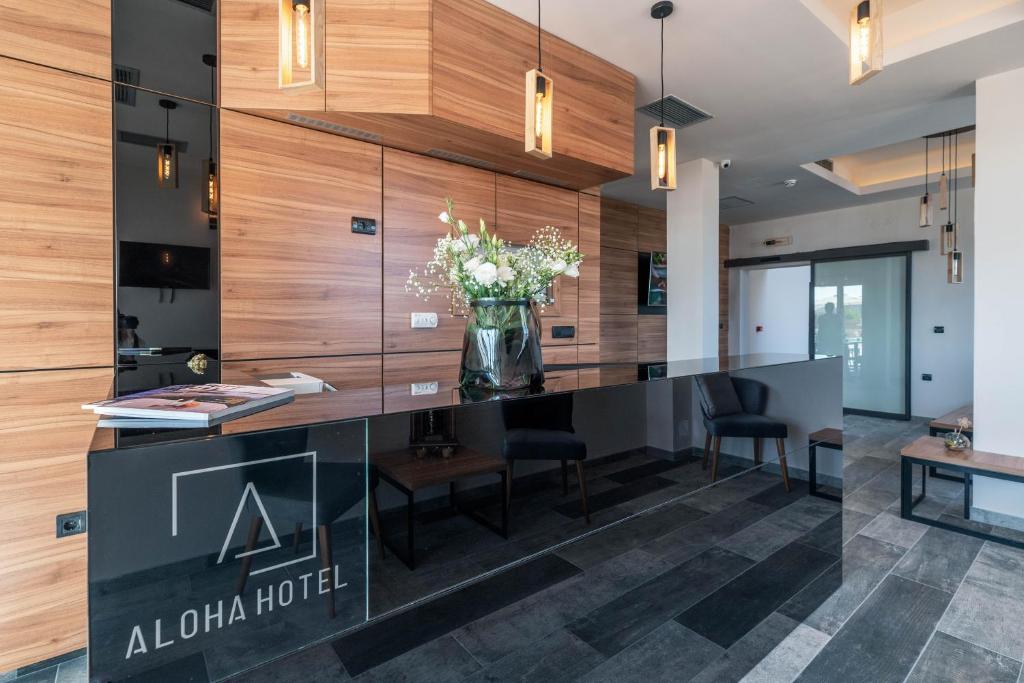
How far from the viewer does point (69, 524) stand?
197cm

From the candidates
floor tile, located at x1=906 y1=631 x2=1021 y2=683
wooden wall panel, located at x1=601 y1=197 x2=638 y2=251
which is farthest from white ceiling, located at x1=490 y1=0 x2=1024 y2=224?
floor tile, located at x1=906 y1=631 x2=1021 y2=683

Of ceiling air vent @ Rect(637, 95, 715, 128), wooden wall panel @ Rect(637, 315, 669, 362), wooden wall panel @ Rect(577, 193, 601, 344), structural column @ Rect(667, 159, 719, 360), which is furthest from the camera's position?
wooden wall panel @ Rect(637, 315, 669, 362)

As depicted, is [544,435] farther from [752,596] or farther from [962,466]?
[962,466]

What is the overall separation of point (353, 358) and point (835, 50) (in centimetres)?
352

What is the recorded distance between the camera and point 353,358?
283 centimetres

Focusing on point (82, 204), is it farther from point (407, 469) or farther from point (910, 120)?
point (910, 120)

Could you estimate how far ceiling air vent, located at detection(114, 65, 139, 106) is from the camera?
6.82 feet

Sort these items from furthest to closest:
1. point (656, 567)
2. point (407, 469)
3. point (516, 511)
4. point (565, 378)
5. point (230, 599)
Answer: point (656, 567) → point (565, 378) → point (516, 511) → point (407, 469) → point (230, 599)

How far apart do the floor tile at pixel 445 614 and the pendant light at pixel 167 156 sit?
216cm

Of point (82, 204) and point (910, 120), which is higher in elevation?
point (910, 120)

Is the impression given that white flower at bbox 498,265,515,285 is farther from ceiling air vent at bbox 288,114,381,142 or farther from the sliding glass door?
the sliding glass door

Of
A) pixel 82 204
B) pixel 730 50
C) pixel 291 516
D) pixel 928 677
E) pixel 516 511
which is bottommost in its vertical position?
pixel 928 677

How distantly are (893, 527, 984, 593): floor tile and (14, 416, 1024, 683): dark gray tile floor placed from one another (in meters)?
0.09

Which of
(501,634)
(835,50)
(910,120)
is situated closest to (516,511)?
(501,634)
